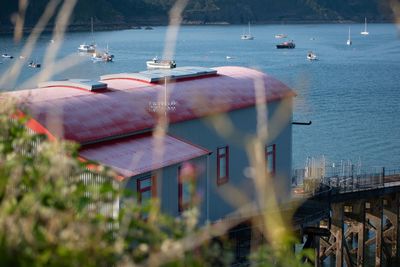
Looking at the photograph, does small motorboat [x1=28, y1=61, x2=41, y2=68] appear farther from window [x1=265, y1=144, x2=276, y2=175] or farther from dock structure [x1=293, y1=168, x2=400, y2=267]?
window [x1=265, y1=144, x2=276, y2=175]

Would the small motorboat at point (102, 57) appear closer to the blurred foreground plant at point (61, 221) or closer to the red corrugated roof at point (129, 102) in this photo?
the red corrugated roof at point (129, 102)

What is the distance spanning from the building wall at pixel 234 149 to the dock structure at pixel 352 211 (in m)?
1.36

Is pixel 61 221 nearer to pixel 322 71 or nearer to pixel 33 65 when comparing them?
pixel 33 65

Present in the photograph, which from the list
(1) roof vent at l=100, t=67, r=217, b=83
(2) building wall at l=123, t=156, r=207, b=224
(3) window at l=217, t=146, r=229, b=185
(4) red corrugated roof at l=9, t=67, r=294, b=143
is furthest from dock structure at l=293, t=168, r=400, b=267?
(1) roof vent at l=100, t=67, r=217, b=83

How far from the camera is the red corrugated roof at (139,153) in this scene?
16.4 meters

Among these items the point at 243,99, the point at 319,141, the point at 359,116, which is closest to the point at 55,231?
the point at 243,99

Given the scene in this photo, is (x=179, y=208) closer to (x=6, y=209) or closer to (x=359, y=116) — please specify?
(x=6, y=209)

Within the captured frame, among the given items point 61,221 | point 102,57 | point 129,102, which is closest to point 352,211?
point 129,102

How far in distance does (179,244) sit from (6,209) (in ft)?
3.50

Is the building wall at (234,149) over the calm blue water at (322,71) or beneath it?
over

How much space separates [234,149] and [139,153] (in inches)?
196

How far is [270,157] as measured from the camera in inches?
916

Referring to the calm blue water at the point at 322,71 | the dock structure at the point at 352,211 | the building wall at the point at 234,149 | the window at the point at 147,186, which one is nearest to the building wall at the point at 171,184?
the window at the point at 147,186

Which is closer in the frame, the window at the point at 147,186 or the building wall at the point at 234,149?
the window at the point at 147,186
